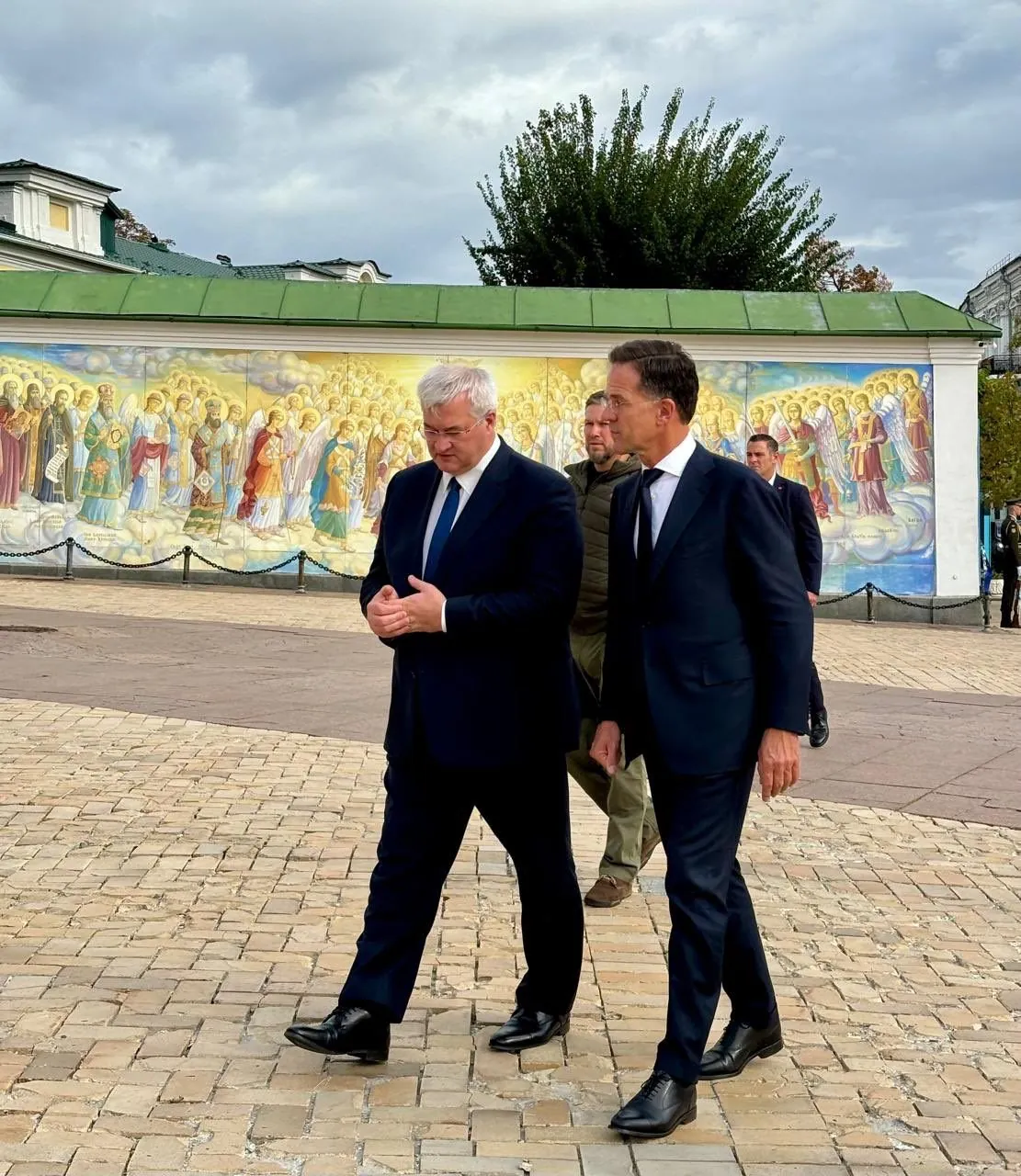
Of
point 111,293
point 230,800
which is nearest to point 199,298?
point 111,293

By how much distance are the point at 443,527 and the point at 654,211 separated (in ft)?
128

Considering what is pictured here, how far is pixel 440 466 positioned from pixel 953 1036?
2.15 meters

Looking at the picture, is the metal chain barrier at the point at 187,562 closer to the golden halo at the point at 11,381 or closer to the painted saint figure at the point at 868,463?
the painted saint figure at the point at 868,463

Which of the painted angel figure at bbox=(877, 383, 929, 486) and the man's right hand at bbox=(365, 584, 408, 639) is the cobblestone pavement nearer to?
the man's right hand at bbox=(365, 584, 408, 639)

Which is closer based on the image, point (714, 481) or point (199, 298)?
point (714, 481)

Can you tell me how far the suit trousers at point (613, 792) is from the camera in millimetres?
5984

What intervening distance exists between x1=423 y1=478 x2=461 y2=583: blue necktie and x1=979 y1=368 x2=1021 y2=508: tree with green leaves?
40.2 meters

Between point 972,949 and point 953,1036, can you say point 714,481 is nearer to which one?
point 953,1036

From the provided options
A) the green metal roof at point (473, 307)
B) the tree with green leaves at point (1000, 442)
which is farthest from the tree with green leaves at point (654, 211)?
the green metal roof at point (473, 307)

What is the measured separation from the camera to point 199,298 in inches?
931

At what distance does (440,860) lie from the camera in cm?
414

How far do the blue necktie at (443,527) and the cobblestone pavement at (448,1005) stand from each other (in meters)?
1.30

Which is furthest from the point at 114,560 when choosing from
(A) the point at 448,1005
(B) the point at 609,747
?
(B) the point at 609,747

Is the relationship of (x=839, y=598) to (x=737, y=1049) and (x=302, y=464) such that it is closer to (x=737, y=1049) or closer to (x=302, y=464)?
(x=302, y=464)
